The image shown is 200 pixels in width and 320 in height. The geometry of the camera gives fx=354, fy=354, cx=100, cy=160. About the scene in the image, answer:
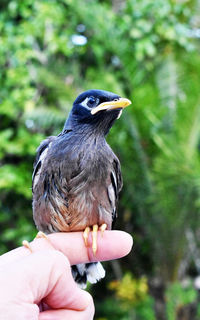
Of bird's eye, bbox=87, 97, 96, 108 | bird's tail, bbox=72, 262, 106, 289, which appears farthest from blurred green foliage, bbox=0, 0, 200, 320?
bird's eye, bbox=87, 97, 96, 108

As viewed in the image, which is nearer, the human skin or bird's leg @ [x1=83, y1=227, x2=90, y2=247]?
the human skin

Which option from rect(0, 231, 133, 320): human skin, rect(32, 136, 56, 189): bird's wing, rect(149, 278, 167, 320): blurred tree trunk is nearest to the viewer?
rect(0, 231, 133, 320): human skin

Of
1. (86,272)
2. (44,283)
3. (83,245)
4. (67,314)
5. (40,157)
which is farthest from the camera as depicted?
(86,272)

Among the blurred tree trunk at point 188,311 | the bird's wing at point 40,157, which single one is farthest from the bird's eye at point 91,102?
the blurred tree trunk at point 188,311

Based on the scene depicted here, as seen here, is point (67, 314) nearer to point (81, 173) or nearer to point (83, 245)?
point (83, 245)

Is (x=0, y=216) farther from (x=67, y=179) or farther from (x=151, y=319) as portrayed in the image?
(x=67, y=179)

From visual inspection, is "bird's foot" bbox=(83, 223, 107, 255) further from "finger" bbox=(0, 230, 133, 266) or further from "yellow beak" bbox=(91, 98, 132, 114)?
"yellow beak" bbox=(91, 98, 132, 114)

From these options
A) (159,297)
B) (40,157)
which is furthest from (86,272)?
(159,297)
